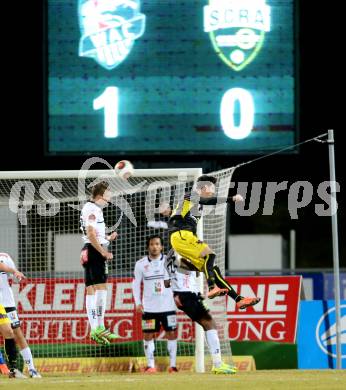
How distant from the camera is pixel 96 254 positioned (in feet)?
48.0

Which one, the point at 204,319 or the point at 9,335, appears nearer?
the point at 204,319

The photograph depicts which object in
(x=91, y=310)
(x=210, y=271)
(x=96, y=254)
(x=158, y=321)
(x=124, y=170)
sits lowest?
(x=158, y=321)

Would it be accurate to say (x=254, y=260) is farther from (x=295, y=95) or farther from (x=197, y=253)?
(x=197, y=253)

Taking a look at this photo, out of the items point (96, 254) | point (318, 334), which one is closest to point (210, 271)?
point (96, 254)

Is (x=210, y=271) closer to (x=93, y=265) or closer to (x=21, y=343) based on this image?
(x=93, y=265)

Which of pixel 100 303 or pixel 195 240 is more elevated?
pixel 195 240

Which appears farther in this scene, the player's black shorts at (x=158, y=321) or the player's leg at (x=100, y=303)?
the player's black shorts at (x=158, y=321)

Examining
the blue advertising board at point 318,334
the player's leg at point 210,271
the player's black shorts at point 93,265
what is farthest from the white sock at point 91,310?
the blue advertising board at point 318,334

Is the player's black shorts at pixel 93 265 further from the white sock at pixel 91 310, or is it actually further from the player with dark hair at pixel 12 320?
the player with dark hair at pixel 12 320

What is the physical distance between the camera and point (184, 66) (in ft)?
67.7

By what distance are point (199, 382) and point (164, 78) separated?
350 inches

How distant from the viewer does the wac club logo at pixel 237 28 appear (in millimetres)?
20500

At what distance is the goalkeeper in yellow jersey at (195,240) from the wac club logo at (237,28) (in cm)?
654

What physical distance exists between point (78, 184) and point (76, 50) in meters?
4.55
